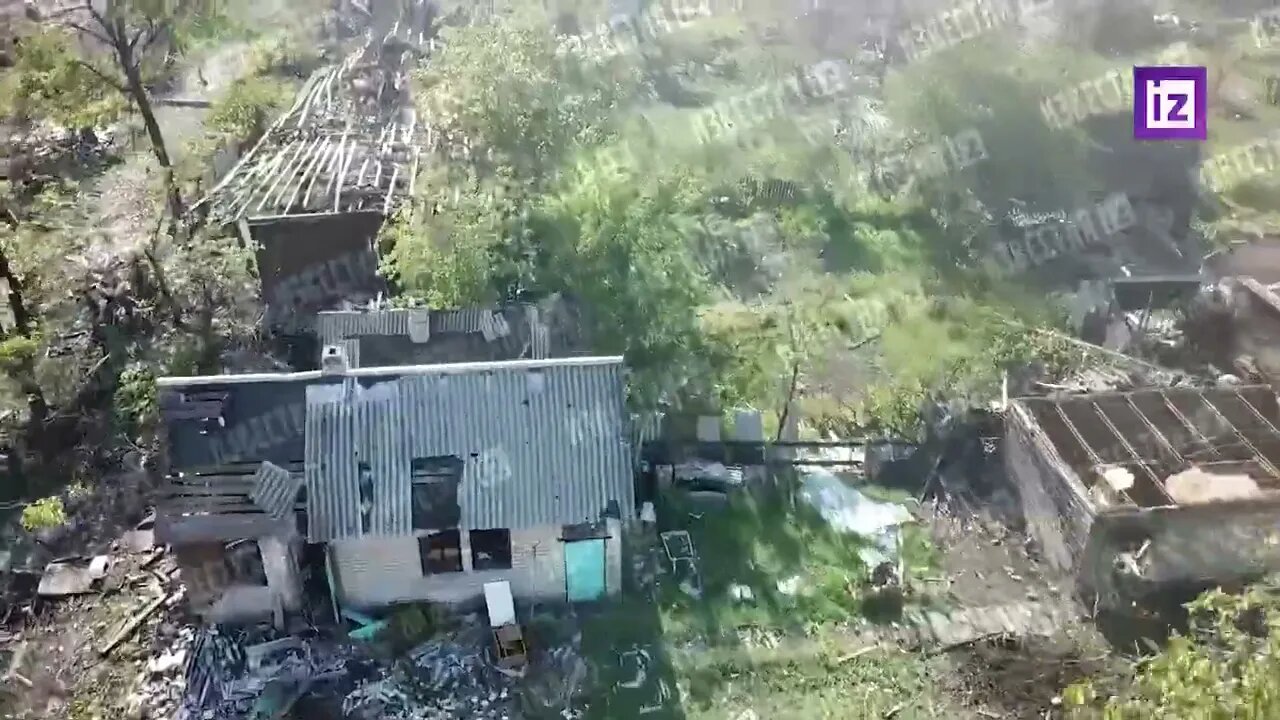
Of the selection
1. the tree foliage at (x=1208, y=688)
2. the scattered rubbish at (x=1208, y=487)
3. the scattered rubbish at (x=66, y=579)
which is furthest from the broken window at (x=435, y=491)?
the scattered rubbish at (x=1208, y=487)

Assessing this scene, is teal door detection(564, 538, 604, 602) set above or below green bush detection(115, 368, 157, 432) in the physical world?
below

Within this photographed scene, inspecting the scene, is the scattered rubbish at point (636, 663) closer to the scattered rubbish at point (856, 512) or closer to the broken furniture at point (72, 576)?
the scattered rubbish at point (856, 512)

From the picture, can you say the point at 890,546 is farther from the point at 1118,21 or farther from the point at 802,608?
the point at 1118,21

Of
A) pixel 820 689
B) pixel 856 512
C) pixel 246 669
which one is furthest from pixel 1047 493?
pixel 246 669

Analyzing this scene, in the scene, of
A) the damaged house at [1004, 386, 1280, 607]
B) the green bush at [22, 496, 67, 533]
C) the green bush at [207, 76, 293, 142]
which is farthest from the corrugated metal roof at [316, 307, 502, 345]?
the green bush at [207, 76, 293, 142]

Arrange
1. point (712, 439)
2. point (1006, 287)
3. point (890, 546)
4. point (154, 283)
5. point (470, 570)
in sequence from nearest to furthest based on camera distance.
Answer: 1. point (470, 570)
2. point (890, 546)
3. point (712, 439)
4. point (154, 283)
5. point (1006, 287)

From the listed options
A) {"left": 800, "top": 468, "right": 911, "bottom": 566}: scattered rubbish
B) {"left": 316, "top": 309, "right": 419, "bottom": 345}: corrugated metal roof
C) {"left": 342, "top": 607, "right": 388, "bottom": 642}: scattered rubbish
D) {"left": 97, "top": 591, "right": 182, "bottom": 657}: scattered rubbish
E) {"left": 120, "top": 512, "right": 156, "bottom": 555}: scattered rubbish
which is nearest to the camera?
{"left": 97, "top": 591, "right": 182, "bottom": 657}: scattered rubbish

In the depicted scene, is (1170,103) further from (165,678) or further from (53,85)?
(53,85)

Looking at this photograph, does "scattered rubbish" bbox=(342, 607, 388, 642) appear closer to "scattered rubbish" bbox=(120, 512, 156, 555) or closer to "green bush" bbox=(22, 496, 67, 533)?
"scattered rubbish" bbox=(120, 512, 156, 555)

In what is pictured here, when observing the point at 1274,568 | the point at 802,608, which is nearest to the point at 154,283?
the point at 802,608
